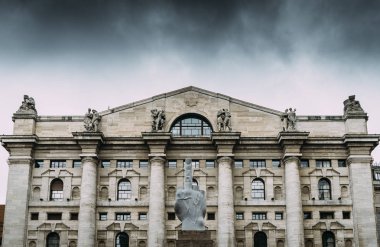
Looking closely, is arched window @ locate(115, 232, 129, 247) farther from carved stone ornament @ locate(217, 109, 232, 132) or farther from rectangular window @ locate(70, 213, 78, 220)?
carved stone ornament @ locate(217, 109, 232, 132)

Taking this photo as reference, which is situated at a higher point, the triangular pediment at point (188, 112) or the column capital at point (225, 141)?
the triangular pediment at point (188, 112)

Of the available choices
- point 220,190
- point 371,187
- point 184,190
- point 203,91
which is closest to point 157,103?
point 203,91

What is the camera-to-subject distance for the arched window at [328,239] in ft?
173

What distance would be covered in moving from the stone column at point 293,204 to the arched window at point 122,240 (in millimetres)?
13587

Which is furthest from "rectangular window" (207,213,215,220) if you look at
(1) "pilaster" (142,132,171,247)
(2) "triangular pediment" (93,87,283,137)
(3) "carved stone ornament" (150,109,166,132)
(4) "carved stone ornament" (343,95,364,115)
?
(4) "carved stone ornament" (343,95,364,115)

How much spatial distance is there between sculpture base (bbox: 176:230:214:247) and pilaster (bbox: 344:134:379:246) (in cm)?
2495

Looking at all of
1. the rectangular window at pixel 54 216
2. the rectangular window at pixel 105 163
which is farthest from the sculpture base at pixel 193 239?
the rectangular window at pixel 105 163

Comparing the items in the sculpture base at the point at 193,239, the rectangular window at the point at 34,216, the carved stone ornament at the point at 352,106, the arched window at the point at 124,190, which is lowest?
the sculpture base at the point at 193,239

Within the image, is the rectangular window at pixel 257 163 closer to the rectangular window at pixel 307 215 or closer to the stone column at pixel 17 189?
the rectangular window at pixel 307 215

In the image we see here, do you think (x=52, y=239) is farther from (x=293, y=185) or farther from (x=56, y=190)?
(x=293, y=185)

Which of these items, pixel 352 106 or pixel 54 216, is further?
pixel 352 106

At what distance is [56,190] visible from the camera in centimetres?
5450

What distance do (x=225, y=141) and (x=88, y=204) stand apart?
12.8 metres

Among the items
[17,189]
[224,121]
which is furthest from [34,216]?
[224,121]
